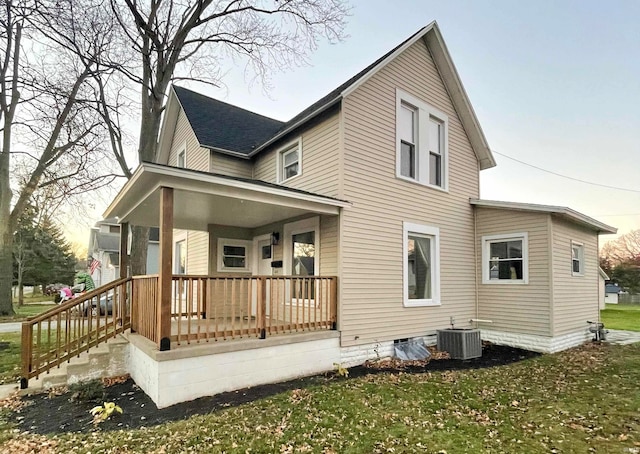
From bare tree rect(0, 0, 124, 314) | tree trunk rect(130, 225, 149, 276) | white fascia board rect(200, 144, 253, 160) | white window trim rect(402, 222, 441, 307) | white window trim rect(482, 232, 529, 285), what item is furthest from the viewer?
bare tree rect(0, 0, 124, 314)

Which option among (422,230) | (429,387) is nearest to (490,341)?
(422,230)

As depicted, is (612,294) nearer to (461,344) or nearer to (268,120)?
(461,344)

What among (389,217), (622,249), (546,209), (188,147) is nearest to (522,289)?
(546,209)

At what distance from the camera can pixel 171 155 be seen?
1422 cm

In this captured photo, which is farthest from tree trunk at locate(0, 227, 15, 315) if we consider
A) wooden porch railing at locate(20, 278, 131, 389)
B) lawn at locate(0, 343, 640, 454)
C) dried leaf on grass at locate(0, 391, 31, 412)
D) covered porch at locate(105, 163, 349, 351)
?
lawn at locate(0, 343, 640, 454)

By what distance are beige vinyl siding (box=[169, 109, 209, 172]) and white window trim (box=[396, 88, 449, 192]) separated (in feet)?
17.2

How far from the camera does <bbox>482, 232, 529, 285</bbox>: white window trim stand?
9375mm

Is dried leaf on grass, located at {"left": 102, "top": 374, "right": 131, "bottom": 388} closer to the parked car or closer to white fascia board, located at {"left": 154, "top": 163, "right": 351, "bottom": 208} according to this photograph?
the parked car

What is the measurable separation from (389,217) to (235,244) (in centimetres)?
445

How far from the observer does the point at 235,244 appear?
10.5m

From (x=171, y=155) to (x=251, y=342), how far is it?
10.4 metres

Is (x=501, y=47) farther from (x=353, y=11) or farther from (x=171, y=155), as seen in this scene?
(x=171, y=155)

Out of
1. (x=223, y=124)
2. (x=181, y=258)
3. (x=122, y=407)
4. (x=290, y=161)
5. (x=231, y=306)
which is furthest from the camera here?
(x=181, y=258)

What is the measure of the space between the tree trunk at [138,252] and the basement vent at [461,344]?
355 inches
